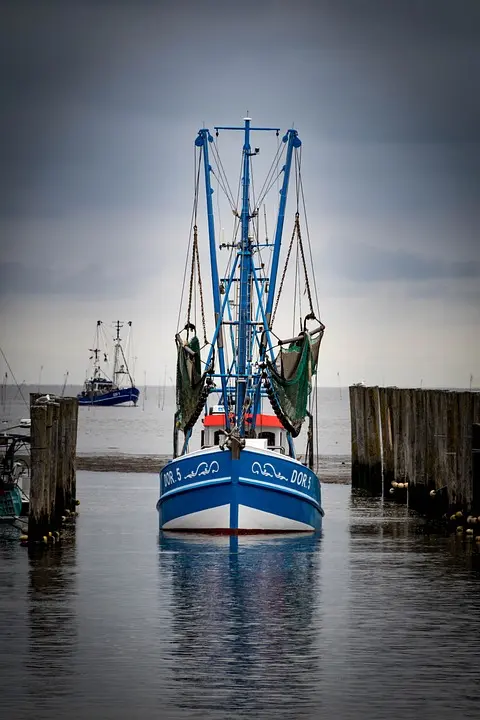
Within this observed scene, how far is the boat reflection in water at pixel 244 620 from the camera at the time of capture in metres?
18.4

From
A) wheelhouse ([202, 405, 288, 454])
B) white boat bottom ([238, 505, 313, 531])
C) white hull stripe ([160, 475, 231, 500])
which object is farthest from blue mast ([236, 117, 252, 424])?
white boat bottom ([238, 505, 313, 531])

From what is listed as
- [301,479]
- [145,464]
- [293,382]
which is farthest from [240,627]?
[145,464]

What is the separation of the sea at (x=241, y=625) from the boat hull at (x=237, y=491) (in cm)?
41

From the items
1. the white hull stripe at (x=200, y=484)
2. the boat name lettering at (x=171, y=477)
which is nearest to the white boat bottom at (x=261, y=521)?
the white hull stripe at (x=200, y=484)

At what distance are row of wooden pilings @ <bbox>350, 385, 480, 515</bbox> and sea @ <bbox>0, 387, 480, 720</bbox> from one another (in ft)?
3.92

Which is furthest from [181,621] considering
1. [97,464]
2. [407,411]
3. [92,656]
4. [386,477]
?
[97,464]

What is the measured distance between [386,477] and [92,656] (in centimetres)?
2805

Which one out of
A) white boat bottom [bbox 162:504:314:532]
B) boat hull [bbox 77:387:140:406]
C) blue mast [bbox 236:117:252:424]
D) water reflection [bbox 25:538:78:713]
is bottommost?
water reflection [bbox 25:538:78:713]

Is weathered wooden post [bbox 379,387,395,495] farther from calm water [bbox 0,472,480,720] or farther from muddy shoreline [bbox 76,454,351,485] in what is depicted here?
calm water [bbox 0,472,480,720]

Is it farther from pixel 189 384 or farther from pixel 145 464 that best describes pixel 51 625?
pixel 145 464

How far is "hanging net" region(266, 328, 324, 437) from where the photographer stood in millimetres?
34750

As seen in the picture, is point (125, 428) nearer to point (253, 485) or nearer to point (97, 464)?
point (97, 464)

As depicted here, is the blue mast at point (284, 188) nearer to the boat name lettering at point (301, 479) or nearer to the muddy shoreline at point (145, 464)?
the boat name lettering at point (301, 479)

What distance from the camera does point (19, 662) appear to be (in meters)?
19.8
